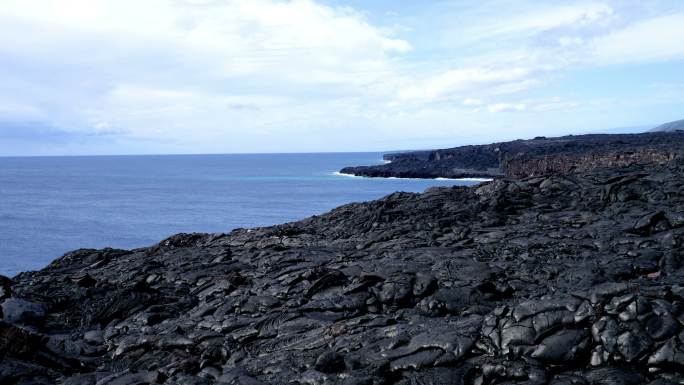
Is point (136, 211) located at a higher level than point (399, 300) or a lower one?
lower

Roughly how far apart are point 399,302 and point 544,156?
324ft

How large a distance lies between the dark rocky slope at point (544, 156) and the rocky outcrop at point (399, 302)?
32.3 meters

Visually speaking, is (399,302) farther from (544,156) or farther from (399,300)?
(544,156)

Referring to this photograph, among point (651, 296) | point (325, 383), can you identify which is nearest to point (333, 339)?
point (325, 383)

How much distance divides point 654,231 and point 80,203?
116 metres

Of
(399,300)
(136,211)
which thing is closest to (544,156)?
(136,211)

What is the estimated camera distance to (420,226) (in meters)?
29.0

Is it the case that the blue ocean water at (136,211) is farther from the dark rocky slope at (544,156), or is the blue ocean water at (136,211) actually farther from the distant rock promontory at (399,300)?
the distant rock promontory at (399,300)

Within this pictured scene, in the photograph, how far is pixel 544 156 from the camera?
109750 millimetres

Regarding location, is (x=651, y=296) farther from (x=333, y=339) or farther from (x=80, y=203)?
(x=80, y=203)

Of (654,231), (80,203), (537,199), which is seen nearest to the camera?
(654,231)

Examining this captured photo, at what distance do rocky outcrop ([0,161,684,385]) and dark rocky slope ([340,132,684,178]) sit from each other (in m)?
32.3

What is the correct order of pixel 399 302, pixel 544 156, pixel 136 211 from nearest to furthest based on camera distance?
pixel 399 302 → pixel 136 211 → pixel 544 156

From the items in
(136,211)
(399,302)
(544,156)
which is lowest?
(136,211)
